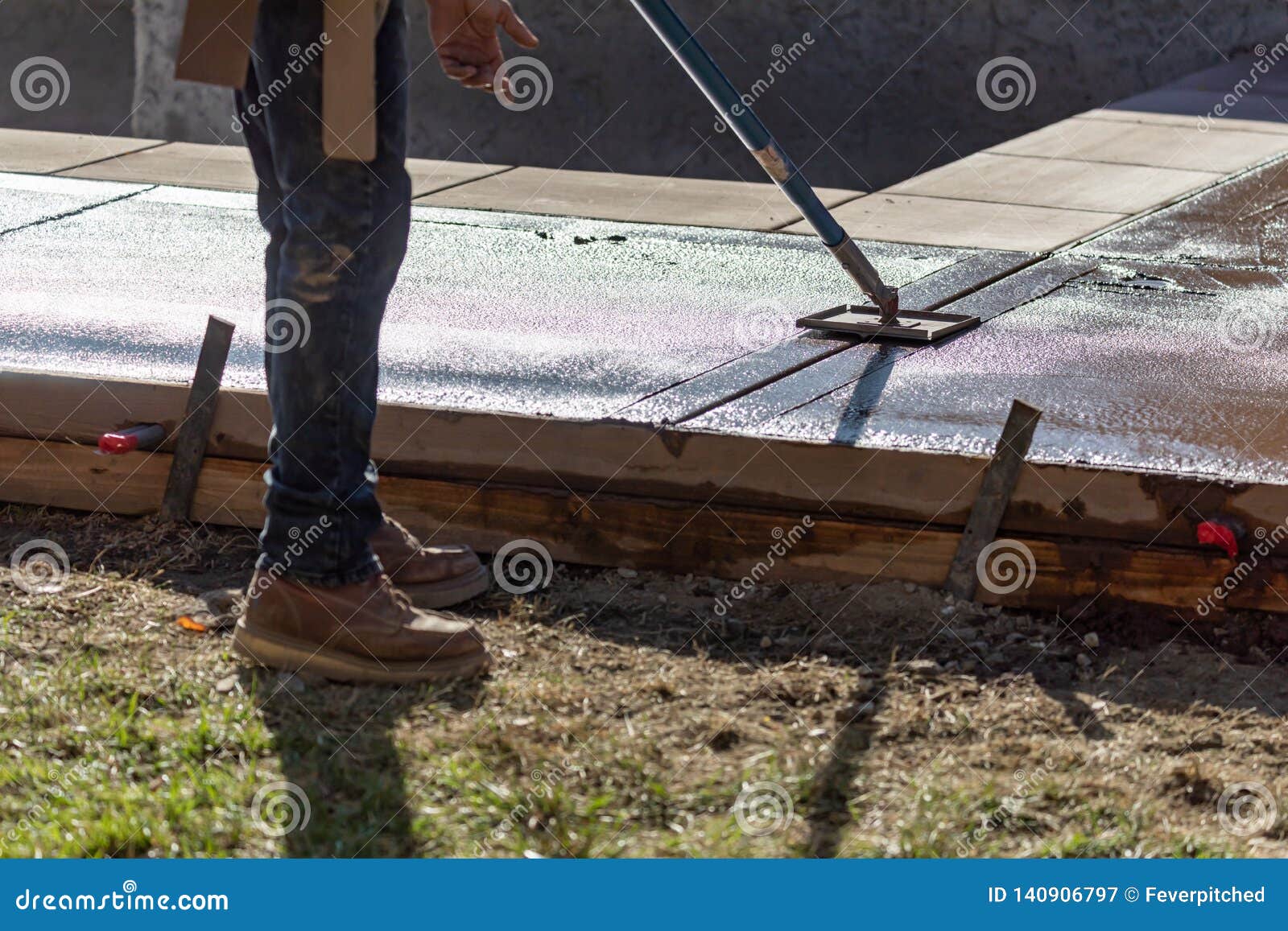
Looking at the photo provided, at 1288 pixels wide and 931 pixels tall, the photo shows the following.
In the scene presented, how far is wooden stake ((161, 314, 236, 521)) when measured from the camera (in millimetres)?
3441

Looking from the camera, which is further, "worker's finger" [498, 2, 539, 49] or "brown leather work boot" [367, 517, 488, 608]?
"brown leather work boot" [367, 517, 488, 608]

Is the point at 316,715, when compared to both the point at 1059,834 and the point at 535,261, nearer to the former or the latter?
the point at 1059,834

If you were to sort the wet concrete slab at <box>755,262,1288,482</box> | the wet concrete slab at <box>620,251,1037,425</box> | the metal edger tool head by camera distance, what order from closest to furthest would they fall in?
1. the wet concrete slab at <box>755,262,1288,482</box>
2. the wet concrete slab at <box>620,251,1037,425</box>
3. the metal edger tool head

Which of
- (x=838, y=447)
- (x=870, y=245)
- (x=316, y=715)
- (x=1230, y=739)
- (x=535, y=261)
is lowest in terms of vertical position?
(x=316, y=715)

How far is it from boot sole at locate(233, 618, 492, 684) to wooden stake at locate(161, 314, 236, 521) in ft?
2.61

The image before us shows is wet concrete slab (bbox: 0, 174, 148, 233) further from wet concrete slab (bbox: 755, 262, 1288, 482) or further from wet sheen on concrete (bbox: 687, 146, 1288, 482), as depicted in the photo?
wet concrete slab (bbox: 755, 262, 1288, 482)

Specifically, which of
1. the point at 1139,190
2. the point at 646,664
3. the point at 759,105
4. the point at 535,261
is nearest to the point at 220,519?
the point at 646,664

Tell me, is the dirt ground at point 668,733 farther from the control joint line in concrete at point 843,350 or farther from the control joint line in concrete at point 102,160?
the control joint line in concrete at point 102,160

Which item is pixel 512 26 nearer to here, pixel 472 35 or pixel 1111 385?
pixel 472 35

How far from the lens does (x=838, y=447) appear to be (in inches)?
123

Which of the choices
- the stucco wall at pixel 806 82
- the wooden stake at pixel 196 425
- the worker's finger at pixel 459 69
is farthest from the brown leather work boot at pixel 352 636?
the stucco wall at pixel 806 82

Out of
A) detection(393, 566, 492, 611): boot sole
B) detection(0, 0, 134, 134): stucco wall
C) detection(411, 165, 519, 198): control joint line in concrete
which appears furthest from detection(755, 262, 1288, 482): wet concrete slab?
detection(0, 0, 134, 134): stucco wall

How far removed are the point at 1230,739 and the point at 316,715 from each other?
4.90 ft

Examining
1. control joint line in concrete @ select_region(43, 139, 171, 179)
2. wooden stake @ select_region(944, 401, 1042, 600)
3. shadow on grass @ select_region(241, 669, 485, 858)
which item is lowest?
shadow on grass @ select_region(241, 669, 485, 858)
